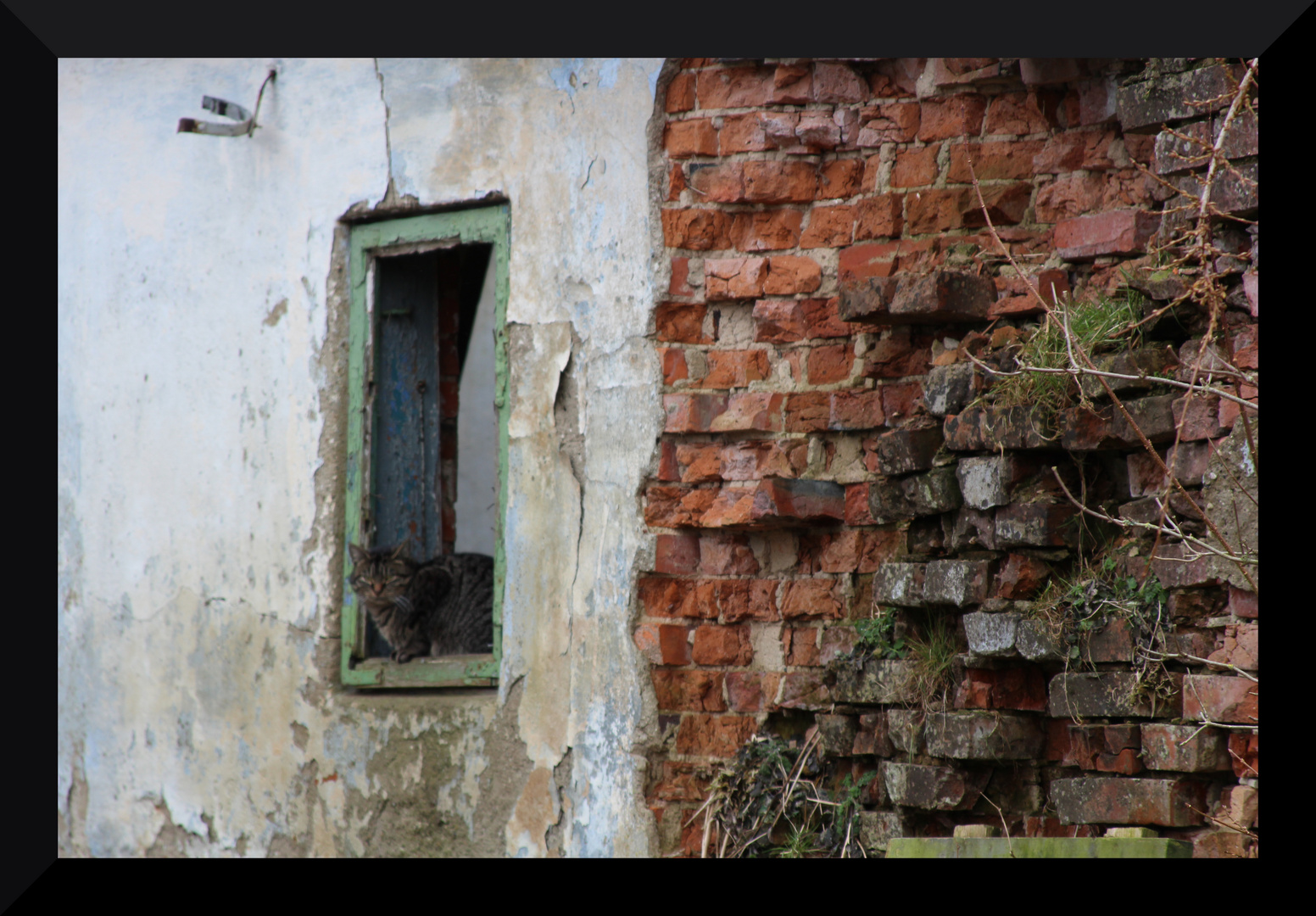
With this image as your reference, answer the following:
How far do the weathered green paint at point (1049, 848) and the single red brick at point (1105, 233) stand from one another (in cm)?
154

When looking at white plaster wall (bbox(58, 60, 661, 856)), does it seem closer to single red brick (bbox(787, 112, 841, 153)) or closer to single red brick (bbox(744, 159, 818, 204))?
single red brick (bbox(744, 159, 818, 204))

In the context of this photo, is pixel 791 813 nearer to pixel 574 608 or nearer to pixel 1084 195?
pixel 574 608

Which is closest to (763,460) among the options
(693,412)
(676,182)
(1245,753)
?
(693,412)

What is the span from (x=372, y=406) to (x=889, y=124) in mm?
2186

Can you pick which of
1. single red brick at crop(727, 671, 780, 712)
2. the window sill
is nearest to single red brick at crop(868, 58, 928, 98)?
single red brick at crop(727, 671, 780, 712)

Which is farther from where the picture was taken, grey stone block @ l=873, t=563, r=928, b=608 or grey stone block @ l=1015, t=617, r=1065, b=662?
grey stone block @ l=873, t=563, r=928, b=608

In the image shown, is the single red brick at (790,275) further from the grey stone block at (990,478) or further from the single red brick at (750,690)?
the single red brick at (750,690)

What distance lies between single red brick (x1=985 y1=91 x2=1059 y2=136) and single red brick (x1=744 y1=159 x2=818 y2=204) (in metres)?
0.54

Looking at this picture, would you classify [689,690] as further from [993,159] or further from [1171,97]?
[1171,97]

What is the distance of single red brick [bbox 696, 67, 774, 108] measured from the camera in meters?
3.90

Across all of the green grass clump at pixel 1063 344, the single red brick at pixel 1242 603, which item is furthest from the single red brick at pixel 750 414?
the single red brick at pixel 1242 603

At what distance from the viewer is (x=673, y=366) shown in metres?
3.96

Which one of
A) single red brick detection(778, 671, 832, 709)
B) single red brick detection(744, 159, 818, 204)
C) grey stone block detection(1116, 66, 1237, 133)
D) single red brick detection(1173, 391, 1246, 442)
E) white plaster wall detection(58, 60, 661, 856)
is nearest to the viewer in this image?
single red brick detection(1173, 391, 1246, 442)

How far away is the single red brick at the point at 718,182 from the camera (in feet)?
12.8
